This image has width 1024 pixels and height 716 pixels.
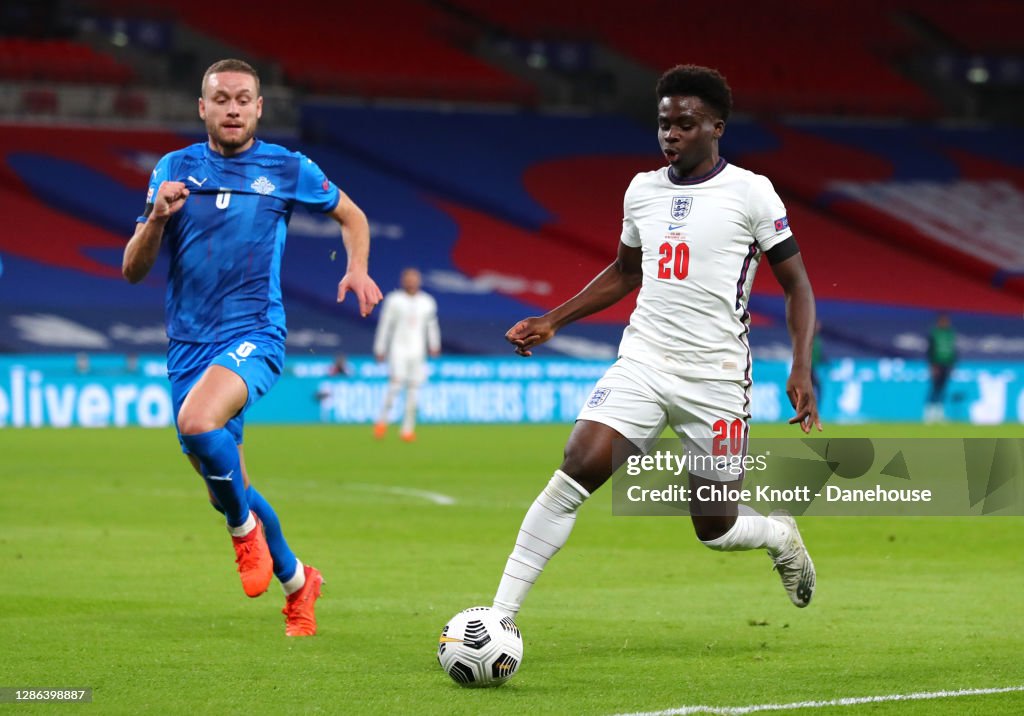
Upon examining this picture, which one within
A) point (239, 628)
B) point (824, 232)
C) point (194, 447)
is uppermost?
point (824, 232)

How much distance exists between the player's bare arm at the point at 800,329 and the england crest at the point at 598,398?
660mm

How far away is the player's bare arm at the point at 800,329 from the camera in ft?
20.2

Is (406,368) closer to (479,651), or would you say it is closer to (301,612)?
(301,612)

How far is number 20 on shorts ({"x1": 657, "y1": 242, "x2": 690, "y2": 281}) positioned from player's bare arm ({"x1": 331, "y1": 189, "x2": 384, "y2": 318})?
1072 mm

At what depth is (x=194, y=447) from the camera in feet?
22.1

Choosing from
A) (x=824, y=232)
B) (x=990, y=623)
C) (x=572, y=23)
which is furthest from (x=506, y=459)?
(x=572, y=23)

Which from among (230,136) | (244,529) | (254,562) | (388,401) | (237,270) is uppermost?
(230,136)

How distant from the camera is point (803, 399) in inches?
242

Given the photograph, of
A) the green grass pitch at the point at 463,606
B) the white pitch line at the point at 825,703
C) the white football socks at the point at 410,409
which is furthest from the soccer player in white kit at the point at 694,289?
the white football socks at the point at 410,409

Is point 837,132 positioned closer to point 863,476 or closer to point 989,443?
point 989,443

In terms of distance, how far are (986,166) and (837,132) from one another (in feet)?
11.6

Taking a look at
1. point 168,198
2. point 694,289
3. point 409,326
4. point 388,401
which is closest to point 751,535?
point 694,289

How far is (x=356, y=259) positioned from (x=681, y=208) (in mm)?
1383

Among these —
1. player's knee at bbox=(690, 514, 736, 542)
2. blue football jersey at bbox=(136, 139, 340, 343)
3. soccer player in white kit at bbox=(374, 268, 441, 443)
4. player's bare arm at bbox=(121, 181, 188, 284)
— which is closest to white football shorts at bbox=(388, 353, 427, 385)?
soccer player in white kit at bbox=(374, 268, 441, 443)
